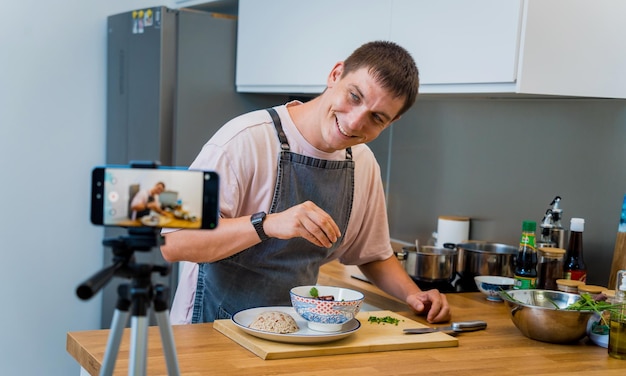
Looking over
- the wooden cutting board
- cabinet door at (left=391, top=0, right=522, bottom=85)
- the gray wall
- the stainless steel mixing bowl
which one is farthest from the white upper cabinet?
the wooden cutting board

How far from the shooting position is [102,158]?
353cm

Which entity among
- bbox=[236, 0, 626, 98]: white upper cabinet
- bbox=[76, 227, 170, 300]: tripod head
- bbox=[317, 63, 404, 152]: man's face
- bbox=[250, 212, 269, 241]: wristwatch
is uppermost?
bbox=[236, 0, 626, 98]: white upper cabinet

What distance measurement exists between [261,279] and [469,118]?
4.09 ft

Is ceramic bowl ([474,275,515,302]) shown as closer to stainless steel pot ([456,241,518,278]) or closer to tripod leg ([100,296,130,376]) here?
stainless steel pot ([456,241,518,278])

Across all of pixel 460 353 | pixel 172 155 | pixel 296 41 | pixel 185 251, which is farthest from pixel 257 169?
pixel 172 155

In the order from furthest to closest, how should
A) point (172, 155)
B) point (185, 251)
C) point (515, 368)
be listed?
point (172, 155) < point (185, 251) < point (515, 368)

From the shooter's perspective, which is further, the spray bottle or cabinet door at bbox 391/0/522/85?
cabinet door at bbox 391/0/522/85

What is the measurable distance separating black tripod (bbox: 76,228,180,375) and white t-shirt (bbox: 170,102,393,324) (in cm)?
64

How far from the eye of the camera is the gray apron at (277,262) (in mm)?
1788

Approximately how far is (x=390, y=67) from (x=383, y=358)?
1.90ft

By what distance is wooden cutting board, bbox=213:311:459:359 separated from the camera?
1.48 metres

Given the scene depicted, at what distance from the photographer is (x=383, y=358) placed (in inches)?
59.9

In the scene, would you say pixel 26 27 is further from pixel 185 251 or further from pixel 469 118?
pixel 185 251

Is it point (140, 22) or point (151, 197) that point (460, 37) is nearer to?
point (151, 197)
